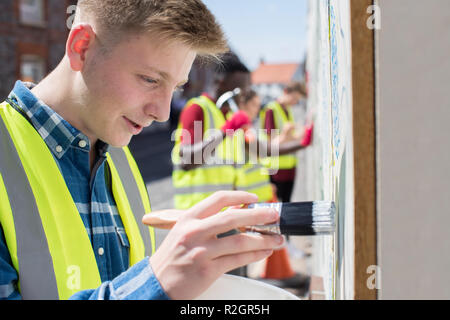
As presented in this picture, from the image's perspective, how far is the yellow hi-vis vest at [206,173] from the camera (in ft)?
11.2

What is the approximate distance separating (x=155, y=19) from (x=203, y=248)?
609 mm

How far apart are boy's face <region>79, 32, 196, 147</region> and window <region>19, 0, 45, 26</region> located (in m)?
14.3

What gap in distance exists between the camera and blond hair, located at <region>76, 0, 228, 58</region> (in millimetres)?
1092

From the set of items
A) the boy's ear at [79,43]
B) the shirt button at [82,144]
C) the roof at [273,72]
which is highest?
the roof at [273,72]

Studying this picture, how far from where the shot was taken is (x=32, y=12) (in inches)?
570

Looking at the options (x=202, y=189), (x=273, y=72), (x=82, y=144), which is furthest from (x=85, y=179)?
(x=273, y=72)

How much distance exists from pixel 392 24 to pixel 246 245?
37cm

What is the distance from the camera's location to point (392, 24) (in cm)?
55

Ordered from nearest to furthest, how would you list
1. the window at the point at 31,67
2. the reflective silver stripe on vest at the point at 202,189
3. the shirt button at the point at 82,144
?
the shirt button at the point at 82,144, the reflective silver stripe on vest at the point at 202,189, the window at the point at 31,67

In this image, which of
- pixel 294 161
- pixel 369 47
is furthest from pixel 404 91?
pixel 294 161

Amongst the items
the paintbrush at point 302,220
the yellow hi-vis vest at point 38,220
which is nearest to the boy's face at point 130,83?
the yellow hi-vis vest at point 38,220

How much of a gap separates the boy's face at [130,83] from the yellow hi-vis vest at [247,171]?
7.61 ft

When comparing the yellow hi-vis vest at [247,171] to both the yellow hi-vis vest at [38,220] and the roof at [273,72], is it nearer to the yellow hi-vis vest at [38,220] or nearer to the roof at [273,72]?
the yellow hi-vis vest at [38,220]

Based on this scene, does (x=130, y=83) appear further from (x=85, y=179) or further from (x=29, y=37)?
(x=29, y=37)
